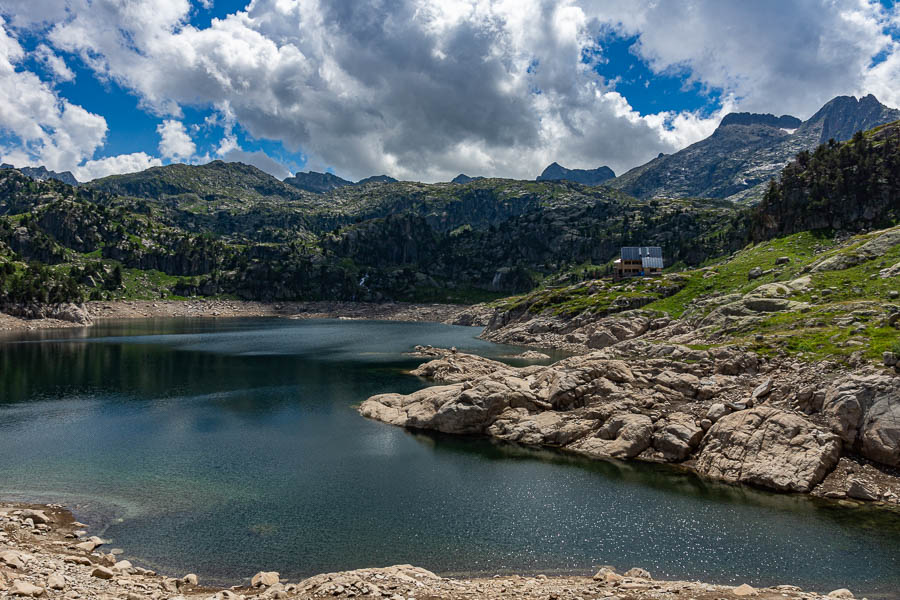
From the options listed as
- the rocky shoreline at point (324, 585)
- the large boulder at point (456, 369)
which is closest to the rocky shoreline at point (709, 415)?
the large boulder at point (456, 369)

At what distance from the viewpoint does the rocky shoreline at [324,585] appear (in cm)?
2603

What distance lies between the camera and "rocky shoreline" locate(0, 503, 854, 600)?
85.4ft

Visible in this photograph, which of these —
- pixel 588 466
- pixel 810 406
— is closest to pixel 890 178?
pixel 810 406

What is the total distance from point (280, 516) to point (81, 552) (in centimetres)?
1398

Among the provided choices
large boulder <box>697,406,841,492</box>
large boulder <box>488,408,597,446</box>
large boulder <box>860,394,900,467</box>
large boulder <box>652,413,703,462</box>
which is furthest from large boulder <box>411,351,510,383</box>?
large boulder <box>860,394,900,467</box>

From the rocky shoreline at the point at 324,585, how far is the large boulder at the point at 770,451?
2086cm

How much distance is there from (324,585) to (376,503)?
19.3 meters

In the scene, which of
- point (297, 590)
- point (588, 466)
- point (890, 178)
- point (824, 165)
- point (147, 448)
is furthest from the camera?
point (824, 165)

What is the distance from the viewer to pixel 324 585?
27.5 m

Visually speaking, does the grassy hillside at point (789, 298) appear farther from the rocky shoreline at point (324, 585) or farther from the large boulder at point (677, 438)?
the rocky shoreline at point (324, 585)

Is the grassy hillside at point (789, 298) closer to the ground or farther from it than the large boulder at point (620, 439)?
farther from it

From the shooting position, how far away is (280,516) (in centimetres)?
4344

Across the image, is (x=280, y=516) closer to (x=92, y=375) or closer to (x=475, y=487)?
(x=475, y=487)

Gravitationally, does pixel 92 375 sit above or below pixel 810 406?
below
